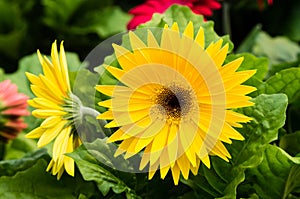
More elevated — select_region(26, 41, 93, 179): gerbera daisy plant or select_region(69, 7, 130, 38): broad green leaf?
select_region(26, 41, 93, 179): gerbera daisy plant

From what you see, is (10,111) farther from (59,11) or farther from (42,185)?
(59,11)

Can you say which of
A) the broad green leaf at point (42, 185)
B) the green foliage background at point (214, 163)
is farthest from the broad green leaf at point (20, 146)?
the broad green leaf at point (42, 185)

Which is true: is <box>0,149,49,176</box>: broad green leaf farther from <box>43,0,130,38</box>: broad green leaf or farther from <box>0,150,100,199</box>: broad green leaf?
<box>43,0,130,38</box>: broad green leaf

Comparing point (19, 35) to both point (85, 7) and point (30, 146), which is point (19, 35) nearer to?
point (85, 7)

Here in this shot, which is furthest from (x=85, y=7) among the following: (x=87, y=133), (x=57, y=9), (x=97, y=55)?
(x=87, y=133)

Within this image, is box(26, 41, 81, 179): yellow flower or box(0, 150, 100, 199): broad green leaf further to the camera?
box(0, 150, 100, 199): broad green leaf

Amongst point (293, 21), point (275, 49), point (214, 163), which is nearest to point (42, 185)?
point (214, 163)

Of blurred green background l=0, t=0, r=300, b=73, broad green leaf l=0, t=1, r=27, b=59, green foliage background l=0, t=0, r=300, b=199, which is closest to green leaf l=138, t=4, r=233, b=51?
green foliage background l=0, t=0, r=300, b=199

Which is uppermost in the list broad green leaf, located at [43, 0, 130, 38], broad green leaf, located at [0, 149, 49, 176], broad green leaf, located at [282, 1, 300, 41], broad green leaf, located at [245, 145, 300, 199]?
broad green leaf, located at [245, 145, 300, 199]
